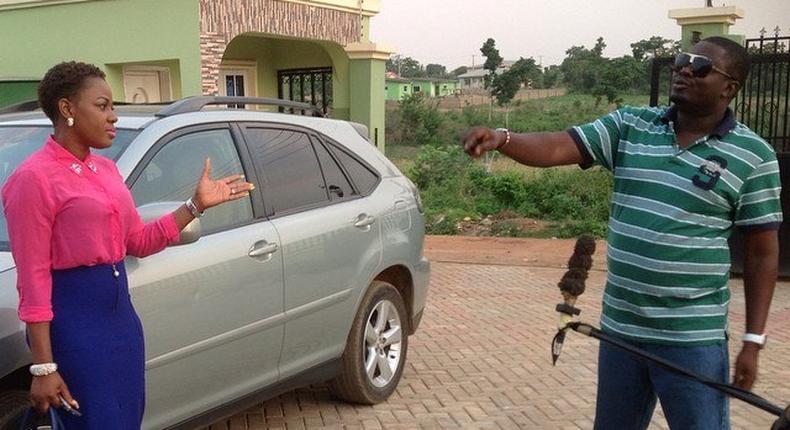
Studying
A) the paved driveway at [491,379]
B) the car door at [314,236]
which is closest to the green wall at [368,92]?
the paved driveway at [491,379]

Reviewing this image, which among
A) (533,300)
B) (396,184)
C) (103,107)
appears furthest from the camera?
(533,300)

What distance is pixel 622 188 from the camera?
2.73 m

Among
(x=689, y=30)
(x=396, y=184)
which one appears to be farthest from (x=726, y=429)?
(x=689, y=30)

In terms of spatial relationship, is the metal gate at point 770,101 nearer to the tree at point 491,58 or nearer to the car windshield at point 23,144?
the car windshield at point 23,144

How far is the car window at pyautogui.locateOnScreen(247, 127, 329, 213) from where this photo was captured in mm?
4094

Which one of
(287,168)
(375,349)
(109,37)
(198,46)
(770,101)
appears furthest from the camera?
(109,37)

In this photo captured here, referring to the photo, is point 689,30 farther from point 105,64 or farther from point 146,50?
point 105,64

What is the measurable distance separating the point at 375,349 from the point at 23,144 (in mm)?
2295

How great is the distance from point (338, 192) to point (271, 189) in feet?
1.88

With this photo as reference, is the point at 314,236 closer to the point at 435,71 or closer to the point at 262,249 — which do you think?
the point at 262,249

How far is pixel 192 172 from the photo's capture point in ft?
12.3

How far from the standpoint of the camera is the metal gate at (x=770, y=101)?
8312mm

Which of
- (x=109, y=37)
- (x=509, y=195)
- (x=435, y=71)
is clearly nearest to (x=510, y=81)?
(x=509, y=195)

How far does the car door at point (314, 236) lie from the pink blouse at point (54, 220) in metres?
1.41
